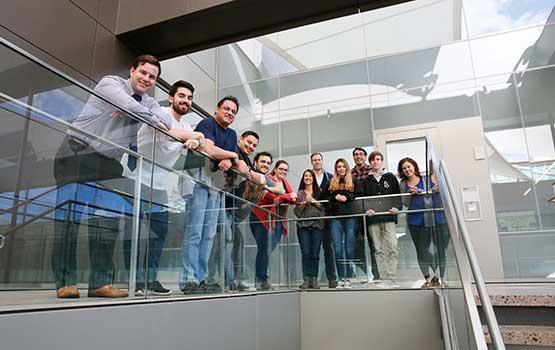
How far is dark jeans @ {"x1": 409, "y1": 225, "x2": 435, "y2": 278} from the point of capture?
379 centimetres

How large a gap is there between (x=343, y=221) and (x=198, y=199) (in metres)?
2.17

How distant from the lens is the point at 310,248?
4379 mm

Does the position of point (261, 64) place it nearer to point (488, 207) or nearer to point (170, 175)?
point (488, 207)

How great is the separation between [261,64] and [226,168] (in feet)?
20.0

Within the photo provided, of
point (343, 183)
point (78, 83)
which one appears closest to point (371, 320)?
point (343, 183)

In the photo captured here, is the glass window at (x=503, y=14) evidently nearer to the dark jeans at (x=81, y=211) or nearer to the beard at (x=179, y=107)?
the beard at (x=179, y=107)

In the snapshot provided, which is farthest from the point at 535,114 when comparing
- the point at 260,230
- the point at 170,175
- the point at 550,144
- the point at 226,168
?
the point at 170,175

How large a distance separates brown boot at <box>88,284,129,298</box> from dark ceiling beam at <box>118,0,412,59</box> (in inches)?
117

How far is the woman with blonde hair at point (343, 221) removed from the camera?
430 cm

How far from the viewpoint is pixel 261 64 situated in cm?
853

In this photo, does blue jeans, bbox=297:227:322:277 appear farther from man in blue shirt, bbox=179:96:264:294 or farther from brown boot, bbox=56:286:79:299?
brown boot, bbox=56:286:79:299

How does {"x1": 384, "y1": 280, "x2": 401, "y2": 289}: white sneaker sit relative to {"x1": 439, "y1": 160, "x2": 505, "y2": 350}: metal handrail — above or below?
below

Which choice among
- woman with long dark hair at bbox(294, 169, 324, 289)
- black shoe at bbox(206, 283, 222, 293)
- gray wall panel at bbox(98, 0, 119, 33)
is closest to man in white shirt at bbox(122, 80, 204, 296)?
black shoe at bbox(206, 283, 222, 293)

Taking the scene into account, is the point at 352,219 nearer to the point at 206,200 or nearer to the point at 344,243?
the point at 344,243
